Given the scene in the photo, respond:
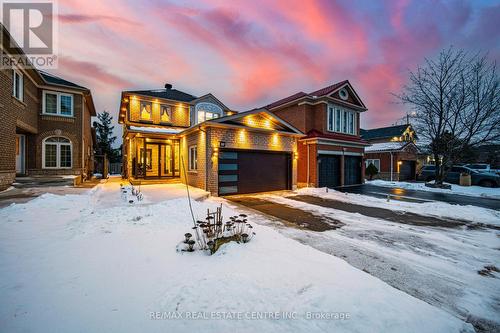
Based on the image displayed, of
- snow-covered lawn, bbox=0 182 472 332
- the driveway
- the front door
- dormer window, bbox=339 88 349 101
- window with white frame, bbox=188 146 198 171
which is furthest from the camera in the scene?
dormer window, bbox=339 88 349 101

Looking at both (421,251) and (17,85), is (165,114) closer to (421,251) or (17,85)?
(17,85)

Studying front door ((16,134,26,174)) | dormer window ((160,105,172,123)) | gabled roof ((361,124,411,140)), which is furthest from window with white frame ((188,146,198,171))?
gabled roof ((361,124,411,140))

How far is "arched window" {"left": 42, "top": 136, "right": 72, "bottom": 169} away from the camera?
13461 millimetres

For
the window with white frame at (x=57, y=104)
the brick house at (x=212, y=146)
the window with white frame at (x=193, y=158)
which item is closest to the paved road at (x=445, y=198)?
the brick house at (x=212, y=146)

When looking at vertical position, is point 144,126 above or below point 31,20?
below

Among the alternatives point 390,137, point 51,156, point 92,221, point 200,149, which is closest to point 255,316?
point 92,221

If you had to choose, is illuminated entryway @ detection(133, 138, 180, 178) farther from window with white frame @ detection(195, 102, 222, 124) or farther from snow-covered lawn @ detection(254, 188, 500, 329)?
snow-covered lawn @ detection(254, 188, 500, 329)

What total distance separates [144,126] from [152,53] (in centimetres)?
526

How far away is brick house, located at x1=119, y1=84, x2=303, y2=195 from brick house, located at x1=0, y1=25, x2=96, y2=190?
127 inches

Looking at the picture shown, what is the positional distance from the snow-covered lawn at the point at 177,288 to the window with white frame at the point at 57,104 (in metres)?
12.6

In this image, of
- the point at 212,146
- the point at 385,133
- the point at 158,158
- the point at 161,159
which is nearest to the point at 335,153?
the point at 212,146

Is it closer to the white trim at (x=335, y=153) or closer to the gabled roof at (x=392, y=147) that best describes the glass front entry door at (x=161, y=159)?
the white trim at (x=335, y=153)

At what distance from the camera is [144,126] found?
16.1 m

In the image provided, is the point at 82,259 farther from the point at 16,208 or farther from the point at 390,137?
the point at 390,137
